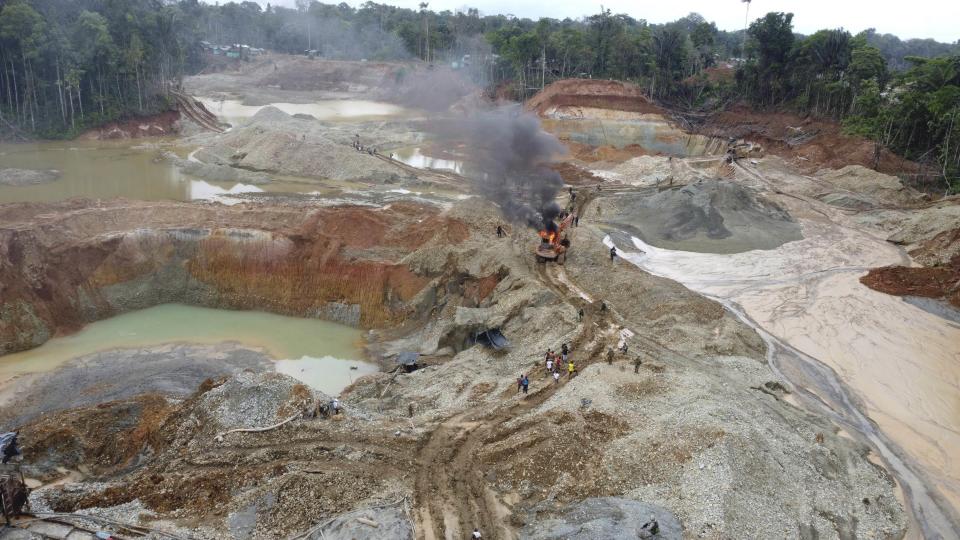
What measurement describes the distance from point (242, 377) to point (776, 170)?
50.5 meters

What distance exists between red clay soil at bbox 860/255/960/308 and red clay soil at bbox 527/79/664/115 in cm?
5081

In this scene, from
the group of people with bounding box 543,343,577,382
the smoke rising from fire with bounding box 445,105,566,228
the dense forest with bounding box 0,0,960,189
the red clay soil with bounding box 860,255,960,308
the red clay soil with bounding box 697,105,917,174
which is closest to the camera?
the group of people with bounding box 543,343,577,382

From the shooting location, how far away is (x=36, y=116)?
68688 millimetres

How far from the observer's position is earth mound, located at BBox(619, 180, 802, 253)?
38.8 metres

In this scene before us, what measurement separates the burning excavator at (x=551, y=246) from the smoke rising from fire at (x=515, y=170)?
239 centimetres

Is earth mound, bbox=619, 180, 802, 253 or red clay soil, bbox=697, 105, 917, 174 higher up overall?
red clay soil, bbox=697, 105, 917, 174

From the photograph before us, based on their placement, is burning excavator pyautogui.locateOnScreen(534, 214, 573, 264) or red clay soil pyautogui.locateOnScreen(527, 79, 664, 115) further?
red clay soil pyautogui.locateOnScreen(527, 79, 664, 115)

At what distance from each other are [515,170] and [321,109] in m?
62.1

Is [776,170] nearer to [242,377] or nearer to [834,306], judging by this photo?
[834,306]

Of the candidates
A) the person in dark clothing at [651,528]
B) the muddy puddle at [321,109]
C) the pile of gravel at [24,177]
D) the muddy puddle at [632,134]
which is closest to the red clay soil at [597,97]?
the muddy puddle at [632,134]

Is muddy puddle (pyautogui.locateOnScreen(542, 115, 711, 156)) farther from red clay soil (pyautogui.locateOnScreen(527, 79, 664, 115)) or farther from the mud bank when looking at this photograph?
the mud bank

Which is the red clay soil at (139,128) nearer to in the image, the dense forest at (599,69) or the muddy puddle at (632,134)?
the dense forest at (599,69)

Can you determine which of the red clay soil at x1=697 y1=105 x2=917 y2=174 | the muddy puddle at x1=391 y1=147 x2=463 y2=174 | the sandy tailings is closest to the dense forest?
the red clay soil at x1=697 y1=105 x2=917 y2=174

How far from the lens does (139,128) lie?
7388 cm
